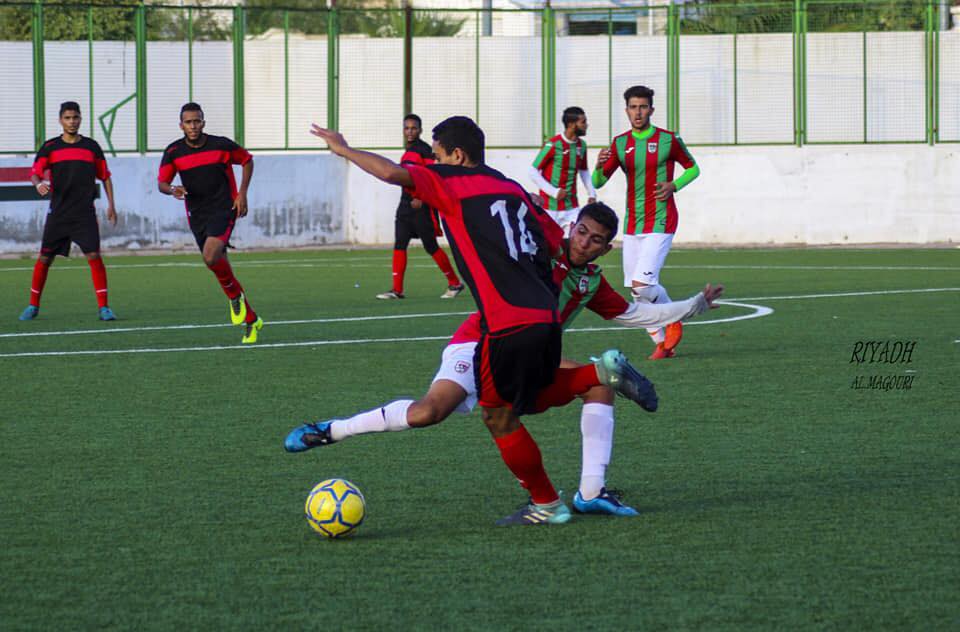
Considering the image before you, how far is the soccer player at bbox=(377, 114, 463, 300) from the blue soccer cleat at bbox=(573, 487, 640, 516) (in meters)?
10.2

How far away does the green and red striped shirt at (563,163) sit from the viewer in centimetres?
1669

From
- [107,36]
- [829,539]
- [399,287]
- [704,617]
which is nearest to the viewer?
→ [704,617]

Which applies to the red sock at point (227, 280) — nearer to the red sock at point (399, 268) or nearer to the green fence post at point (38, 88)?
the red sock at point (399, 268)

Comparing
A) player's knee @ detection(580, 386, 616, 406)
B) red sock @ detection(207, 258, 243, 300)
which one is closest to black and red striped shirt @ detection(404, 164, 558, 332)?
player's knee @ detection(580, 386, 616, 406)

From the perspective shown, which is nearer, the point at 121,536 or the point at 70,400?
the point at 121,536

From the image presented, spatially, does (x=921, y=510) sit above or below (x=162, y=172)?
below

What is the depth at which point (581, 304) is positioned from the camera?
617cm

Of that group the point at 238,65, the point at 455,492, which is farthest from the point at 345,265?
the point at 455,492

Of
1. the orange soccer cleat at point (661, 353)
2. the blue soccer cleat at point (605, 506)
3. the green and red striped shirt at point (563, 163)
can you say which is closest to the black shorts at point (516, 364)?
the blue soccer cleat at point (605, 506)

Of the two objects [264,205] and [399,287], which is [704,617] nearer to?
[399,287]

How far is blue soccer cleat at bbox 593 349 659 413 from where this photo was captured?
568cm

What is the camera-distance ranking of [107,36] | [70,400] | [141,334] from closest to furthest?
[70,400] < [141,334] < [107,36]

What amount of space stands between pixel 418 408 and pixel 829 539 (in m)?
1.61

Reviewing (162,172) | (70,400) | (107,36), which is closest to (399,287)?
(162,172)
